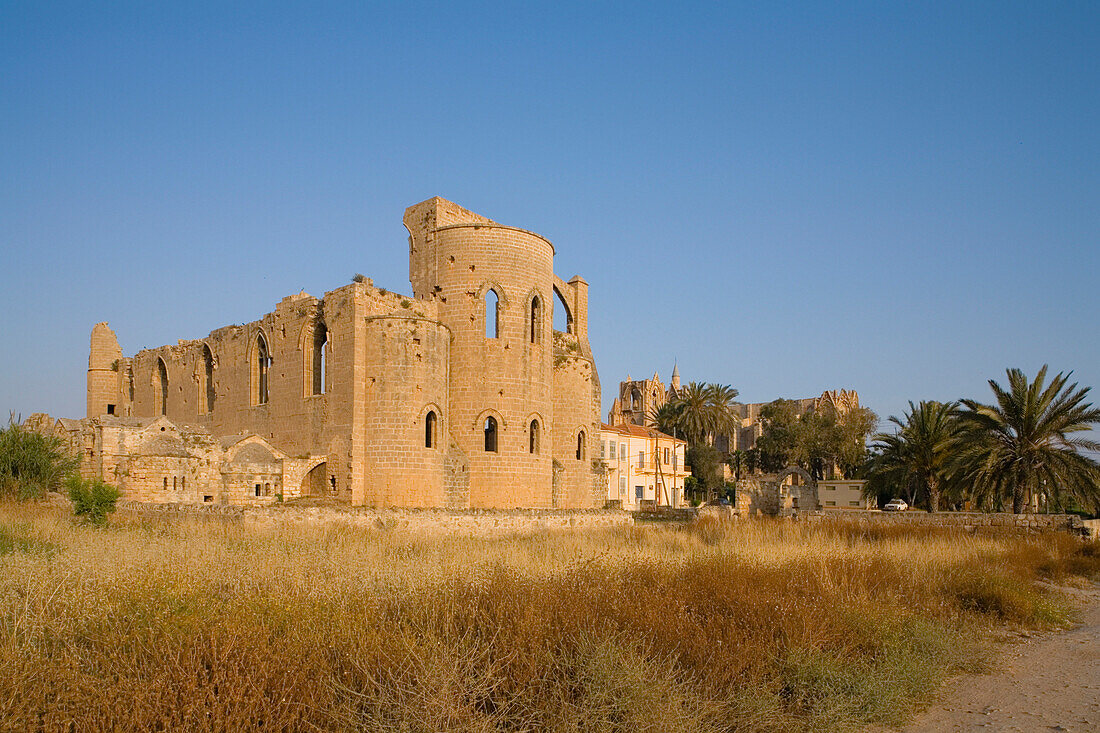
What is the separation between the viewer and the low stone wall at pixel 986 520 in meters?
19.2

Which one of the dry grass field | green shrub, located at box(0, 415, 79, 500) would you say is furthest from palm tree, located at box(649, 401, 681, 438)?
the dry grass field

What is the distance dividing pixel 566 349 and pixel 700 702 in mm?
22058

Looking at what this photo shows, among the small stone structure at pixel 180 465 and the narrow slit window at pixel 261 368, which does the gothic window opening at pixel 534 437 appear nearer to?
the small stone structure at pixel 180 465

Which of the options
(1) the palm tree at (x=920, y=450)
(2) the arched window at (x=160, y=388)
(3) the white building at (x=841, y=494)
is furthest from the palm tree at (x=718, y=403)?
(2) the arched window at (x=160, y=388)

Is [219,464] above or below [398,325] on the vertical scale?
below

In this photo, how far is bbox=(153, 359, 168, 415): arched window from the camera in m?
30.8

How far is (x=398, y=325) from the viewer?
72.7ft

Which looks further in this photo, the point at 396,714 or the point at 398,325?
the point at 398,325

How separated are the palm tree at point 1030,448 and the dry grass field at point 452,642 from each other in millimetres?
11763

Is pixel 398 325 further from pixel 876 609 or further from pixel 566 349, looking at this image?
pixel 876 609

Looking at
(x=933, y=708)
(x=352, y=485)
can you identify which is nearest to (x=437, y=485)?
(x=352, y=485)

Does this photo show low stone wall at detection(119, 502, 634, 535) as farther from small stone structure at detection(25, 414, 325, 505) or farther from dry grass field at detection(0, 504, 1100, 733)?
dry grass field at detection(0, 504, 1100, 733)

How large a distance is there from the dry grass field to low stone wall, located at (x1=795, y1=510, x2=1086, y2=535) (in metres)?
10.0

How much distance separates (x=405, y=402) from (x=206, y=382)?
36.1 feet
